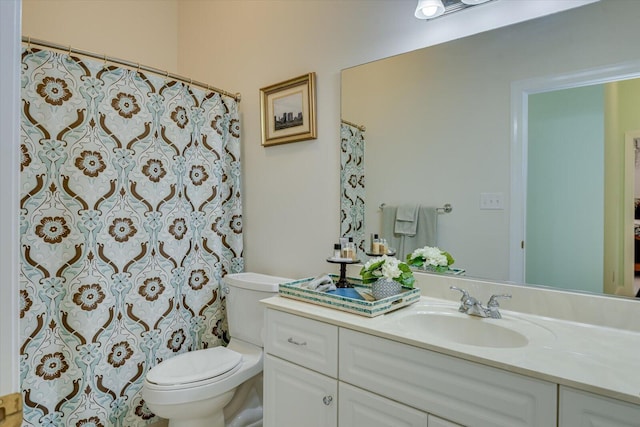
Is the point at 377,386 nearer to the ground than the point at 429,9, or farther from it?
nearer to the ground

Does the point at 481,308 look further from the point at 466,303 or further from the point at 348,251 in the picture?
the point at 348,251

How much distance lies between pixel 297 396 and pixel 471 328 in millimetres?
702

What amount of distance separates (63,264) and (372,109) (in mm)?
1628

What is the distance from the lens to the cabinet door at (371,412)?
1059mm

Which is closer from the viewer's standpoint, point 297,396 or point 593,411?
point 593,411

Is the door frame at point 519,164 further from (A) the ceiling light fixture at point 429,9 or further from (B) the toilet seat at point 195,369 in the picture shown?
(B) the toilet seat at point 195,369

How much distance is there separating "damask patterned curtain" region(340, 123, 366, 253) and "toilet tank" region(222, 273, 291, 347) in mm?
508

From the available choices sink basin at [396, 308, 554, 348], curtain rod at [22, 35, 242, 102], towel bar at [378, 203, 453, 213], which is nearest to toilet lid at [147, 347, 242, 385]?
sink basin at [396, 308, 554, 348]

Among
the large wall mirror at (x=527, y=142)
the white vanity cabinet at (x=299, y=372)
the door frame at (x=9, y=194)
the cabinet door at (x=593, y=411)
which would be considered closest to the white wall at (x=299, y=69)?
the large wall mirror at (x=527, y=142)

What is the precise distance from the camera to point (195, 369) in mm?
1709

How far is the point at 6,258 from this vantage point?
0.64 meters

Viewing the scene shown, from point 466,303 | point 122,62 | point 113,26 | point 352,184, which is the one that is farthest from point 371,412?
point 113,26

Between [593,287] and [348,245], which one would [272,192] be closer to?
[348,245]

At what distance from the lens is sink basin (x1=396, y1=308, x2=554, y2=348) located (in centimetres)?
Result: 114
